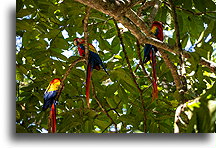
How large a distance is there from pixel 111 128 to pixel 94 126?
10 centimetres

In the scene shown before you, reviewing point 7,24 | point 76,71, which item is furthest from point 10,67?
point 76,71

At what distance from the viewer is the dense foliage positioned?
1598mm

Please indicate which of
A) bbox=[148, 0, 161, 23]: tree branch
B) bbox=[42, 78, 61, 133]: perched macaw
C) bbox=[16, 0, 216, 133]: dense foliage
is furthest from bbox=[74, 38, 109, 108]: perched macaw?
bbox=[148, 0, 161, 23]: tree branch

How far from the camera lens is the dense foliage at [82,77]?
1598mm

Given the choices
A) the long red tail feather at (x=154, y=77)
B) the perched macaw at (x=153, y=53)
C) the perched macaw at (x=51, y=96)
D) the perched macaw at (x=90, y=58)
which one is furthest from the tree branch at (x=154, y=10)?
the perched macaw at (x=51, y=96)

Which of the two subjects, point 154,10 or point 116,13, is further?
point 154,10

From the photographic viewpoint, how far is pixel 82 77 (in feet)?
5.37

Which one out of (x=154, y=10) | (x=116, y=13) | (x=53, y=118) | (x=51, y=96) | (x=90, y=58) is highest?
(x=154, y=10)

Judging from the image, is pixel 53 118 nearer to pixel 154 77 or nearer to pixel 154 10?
pixel 154 77

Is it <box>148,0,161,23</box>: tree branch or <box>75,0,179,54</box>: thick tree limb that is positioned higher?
<box>148,0,161,23</box>: tree branch

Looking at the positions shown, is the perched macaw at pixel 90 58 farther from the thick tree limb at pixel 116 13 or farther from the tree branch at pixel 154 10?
the tree branch at pixel 154 10

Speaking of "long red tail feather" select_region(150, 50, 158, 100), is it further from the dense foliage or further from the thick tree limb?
the thick tree limb

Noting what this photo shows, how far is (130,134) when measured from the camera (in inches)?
59.0

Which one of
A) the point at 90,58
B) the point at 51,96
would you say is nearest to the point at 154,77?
the point at 90,58
